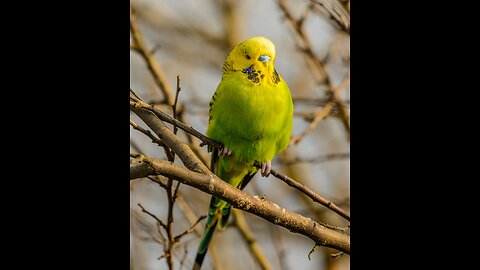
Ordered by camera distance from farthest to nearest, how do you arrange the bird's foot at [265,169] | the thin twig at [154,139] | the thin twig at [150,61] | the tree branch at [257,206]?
the thin twig at [150,61], the bird's foot at [265,169], the thin twig at [154,139], the tree branch at [257,206]

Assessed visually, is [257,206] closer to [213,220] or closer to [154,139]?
[154,139]

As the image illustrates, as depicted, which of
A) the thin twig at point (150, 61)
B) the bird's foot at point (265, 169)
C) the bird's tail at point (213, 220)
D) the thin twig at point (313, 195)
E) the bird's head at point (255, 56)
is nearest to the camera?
the thin twig at point (313, 195)

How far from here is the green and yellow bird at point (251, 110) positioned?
2504 mm

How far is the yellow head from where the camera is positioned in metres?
2.46

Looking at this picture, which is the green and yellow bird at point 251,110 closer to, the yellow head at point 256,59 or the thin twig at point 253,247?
the yellow head at point 256,59

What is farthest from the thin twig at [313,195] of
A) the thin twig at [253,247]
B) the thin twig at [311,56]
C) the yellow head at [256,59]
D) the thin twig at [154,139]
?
the thin twig at [253,247]

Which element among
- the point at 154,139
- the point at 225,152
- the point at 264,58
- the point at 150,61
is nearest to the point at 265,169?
the point at 225,152

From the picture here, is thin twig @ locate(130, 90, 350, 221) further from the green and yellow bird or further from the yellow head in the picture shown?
the yellow head

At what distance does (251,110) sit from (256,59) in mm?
216
